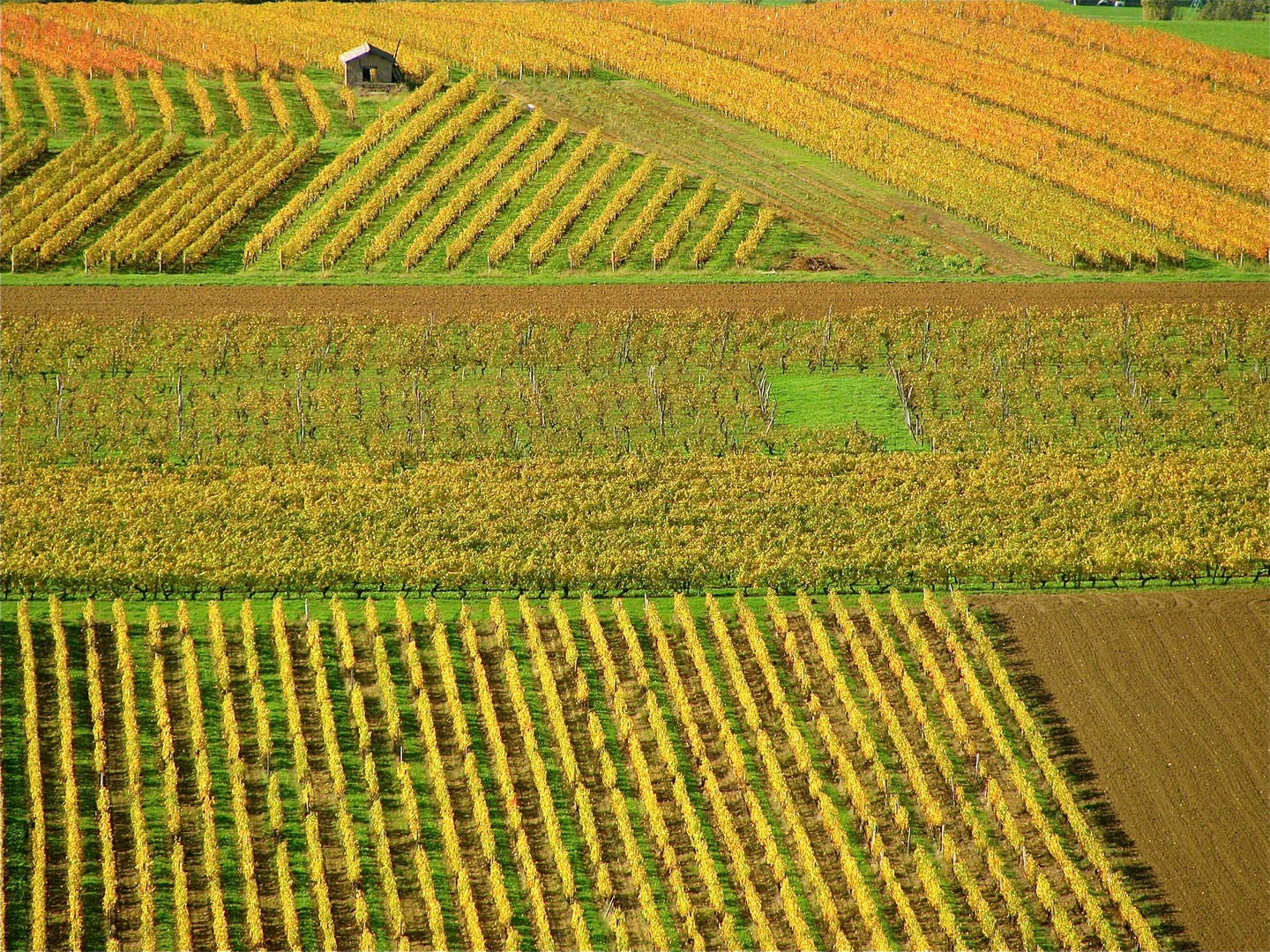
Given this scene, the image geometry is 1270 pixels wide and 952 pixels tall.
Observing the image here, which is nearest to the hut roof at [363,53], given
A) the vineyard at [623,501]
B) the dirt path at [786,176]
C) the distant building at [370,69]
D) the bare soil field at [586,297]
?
the distant building at [370,69]

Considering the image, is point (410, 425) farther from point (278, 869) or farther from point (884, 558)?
point (278, 869)

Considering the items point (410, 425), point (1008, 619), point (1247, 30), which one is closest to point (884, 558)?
point (1008, 619)

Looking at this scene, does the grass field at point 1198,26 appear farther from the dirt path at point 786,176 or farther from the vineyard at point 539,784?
the vineyard at point 539,784

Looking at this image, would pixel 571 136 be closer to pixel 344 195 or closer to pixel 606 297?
pixel 344 195

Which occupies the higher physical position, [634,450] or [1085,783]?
[1085,783]

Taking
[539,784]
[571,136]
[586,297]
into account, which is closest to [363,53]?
[571,136]

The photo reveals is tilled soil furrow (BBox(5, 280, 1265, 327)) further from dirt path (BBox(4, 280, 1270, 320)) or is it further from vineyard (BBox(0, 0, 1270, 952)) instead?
vineyard (BBox(0, 0, 1270, 952))

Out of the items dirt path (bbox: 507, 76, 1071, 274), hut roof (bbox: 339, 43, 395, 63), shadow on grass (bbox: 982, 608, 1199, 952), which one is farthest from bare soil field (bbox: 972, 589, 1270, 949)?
hut roof (bbox: 339, 43, 395, 63)
